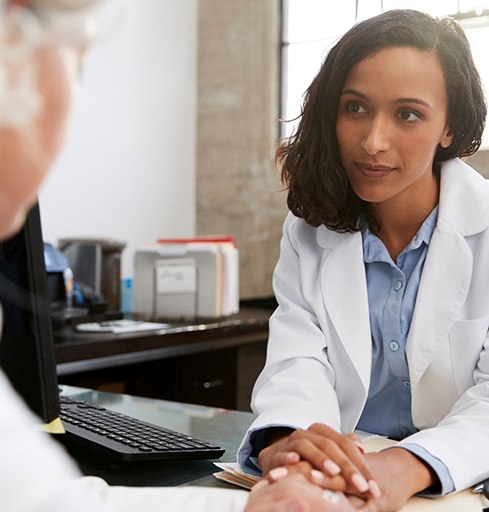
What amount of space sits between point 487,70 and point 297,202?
2611 millimetres

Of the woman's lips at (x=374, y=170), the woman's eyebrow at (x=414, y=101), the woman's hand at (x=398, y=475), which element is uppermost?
the woman's eyebrow at (x=414, y=101)

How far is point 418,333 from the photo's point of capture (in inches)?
58.4

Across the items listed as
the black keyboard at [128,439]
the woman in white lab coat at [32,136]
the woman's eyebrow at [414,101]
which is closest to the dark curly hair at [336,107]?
the woman's eyebrow at [414,101]

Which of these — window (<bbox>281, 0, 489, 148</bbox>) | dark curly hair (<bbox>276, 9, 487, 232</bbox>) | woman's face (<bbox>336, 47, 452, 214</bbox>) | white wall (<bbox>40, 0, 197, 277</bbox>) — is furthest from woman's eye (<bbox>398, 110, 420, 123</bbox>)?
window (<bbox>281, 0, 489, 148</bbox>)

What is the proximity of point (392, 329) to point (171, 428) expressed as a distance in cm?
48

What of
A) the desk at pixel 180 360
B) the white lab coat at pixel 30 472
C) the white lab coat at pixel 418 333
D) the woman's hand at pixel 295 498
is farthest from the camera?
the desk at pixel 180 360

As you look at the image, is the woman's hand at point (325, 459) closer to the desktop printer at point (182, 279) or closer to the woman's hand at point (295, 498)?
the woman's hand at point (295, 498)

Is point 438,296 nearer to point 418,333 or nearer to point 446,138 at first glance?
point 418,333

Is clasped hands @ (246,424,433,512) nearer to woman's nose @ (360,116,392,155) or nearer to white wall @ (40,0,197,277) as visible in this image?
woman's nose @ (360,116,392,155)

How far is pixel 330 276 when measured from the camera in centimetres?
161

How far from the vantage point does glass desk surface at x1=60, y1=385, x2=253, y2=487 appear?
1.16 m

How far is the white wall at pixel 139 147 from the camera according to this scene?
4.05 meters

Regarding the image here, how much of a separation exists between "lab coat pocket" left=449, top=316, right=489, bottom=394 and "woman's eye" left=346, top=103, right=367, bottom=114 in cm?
46

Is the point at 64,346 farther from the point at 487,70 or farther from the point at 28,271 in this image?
the point at 487,70
